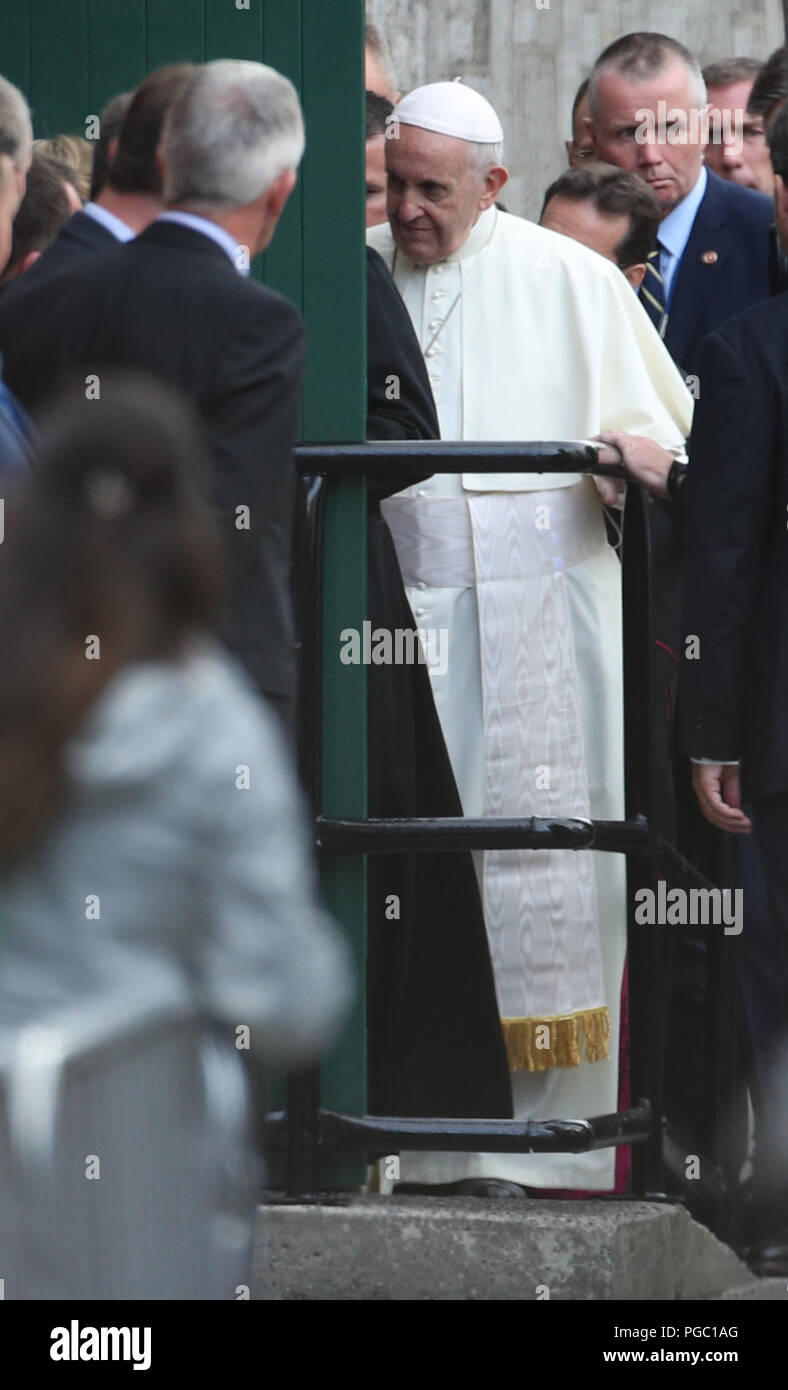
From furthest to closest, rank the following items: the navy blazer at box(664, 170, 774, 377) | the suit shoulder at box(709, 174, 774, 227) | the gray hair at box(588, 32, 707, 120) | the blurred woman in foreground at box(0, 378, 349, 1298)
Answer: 1. the gray hair at box(588, 32, 707, 120)
2. the suit shoulder at box(709, 174, 774, 227)
3. the navy blazer at box(664, 170, 774, 377)
4. the blurred woman in foreground at box(0, 378, 349, 1298)

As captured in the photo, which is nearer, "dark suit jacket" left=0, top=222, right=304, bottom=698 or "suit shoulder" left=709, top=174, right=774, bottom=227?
"dark suit jacket" left=0, top=222, right=304, bottom=698

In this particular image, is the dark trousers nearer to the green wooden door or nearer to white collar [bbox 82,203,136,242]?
the green wooden door

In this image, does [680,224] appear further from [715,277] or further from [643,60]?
[643,60]

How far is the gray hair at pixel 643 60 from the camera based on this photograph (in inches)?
261

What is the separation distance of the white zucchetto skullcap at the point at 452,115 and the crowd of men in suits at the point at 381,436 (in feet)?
1.37

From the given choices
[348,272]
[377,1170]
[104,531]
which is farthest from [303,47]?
[104,531]

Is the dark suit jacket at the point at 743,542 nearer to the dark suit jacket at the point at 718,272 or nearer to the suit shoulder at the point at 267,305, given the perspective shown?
the suit shoulder at the point at 267,305

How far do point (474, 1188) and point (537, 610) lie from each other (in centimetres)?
112

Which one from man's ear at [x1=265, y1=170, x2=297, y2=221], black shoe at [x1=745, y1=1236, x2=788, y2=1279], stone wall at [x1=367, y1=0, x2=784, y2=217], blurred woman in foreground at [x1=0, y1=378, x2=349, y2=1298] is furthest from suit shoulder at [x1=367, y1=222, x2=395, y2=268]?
stone wall at [x1=367, y1=0, x2=784, y2=217]

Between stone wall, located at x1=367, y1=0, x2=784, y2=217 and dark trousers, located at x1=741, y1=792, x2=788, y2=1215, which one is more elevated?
stone wall, located at x1=367, y1=0, x2=784, y2=217

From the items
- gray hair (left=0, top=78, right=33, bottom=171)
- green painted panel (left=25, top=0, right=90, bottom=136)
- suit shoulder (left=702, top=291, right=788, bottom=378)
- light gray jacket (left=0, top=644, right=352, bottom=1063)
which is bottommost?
light gray jacket (left=0, top=644, right=352, bottom=1063)

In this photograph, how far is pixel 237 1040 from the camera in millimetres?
2873

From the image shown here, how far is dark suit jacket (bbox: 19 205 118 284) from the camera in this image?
4.40 metres

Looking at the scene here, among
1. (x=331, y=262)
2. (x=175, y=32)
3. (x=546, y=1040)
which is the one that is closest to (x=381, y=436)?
(x=331, y=262)
